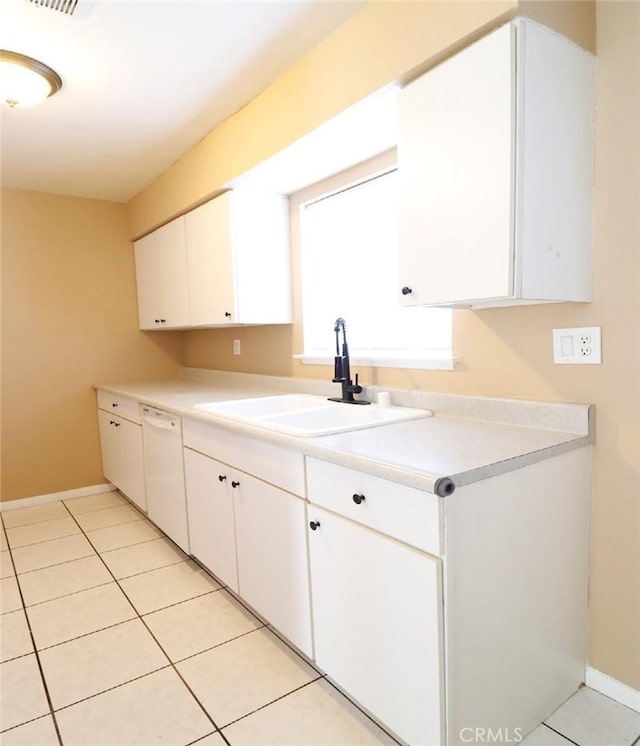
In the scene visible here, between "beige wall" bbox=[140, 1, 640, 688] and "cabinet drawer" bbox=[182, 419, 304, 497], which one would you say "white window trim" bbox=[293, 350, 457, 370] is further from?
"cabinet drawer" bbox=[182, 419, 304, 497]

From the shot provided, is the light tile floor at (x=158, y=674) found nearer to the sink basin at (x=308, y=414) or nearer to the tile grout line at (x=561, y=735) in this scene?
the tile grout line at (x=561, y=735)

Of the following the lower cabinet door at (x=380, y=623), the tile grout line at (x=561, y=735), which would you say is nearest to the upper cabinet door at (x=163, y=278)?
the lower cabinet door at (x=380, y=623)

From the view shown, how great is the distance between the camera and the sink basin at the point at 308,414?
1729mm

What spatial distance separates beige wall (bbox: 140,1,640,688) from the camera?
1.36 m

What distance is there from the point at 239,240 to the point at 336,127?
91 centimetres

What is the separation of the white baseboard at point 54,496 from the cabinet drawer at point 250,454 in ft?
6.10

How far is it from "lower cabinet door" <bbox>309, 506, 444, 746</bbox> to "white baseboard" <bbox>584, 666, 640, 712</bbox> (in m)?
0.71

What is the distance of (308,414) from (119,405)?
5.62 ft

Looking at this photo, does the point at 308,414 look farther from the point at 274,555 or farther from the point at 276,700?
the point at 276,700

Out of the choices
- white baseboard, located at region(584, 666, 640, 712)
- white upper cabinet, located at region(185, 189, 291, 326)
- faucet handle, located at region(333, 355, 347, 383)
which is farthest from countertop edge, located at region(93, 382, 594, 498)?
white upper cabinet, located at region(185, 189, 291, 326)

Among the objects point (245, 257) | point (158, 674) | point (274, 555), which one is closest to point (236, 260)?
point (245, 257)

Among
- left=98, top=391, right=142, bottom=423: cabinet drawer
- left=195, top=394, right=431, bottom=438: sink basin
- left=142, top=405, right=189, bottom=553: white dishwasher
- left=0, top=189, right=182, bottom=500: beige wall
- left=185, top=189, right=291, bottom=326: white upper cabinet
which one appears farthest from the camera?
left=0, top=189, right=182, bottom=500: beige wall

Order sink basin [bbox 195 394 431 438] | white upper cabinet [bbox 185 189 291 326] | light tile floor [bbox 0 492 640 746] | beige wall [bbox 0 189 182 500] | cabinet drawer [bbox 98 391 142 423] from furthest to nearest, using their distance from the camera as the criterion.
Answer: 1. beige wall [bbox 0 189 182 500]
2. cabinet drawer [bbox 98 391 142 423]
3. white upper cabinet [bbox 185 189 291 326]
4. sink basin [bbox 195 394 431 438]
5. light tile floor [bbox 0 492 640 746]

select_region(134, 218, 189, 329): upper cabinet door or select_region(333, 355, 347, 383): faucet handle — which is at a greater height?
select_region(134, 218, 189, 329): upper cabinet door
